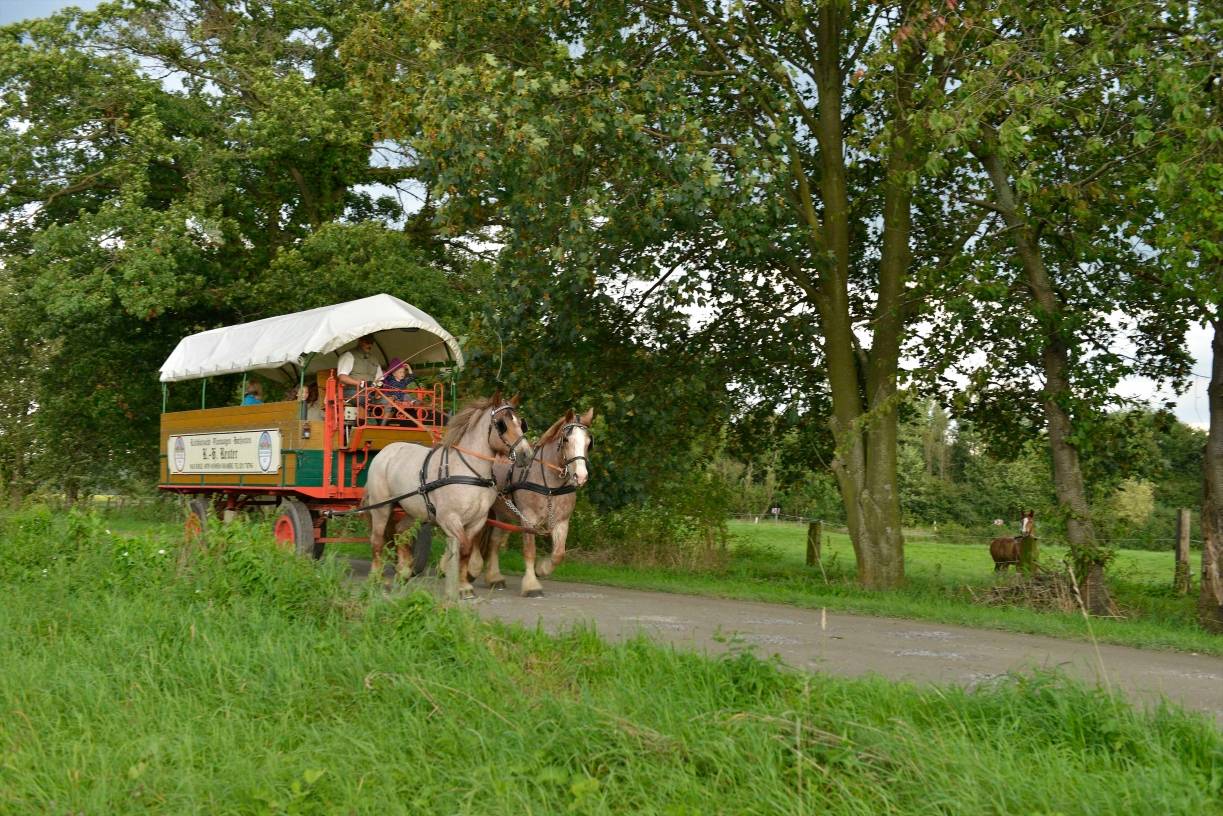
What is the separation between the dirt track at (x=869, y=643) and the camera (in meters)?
7.59

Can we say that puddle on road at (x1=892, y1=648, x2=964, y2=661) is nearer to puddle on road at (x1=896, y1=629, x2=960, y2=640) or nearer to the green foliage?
puddle on road at (x1=896, y1=629, x2=960, y2=640)

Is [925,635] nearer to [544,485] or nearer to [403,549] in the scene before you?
[544,485]

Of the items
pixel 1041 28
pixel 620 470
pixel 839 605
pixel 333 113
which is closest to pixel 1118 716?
pixel 839 605

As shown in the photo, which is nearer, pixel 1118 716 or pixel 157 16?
pixel 1118 716

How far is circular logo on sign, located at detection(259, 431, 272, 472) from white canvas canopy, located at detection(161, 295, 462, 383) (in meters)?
0.93

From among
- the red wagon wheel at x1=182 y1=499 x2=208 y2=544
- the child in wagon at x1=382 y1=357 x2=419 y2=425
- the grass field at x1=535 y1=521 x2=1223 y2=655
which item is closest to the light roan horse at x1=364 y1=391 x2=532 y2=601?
the child in wagon at x1=382 y1=357 x2=419 y2=425

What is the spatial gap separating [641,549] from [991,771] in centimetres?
1447

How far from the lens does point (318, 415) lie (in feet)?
46.3

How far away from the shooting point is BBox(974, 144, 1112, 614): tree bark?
43.3 ft

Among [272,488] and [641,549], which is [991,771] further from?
[641,549]

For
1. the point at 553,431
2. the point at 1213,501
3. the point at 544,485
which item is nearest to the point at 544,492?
the point at 544,485

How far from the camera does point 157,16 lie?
25422 mm

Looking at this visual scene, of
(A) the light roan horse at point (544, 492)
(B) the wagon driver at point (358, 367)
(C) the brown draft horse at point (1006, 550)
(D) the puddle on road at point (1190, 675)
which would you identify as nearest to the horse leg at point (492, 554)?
(A) the light roan horse at point (544, 492)

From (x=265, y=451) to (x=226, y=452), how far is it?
4.25ft
